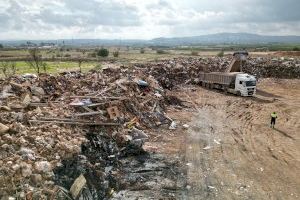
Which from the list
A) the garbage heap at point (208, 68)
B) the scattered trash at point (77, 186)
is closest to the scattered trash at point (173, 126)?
the scattered trash at point (77, 186)

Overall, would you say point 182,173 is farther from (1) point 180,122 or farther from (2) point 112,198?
(1) point 180,122

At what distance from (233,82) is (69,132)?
66.4ft

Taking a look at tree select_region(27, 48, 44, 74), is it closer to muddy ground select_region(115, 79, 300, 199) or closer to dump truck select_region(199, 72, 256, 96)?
dump truck select_region(199, 72, 256, 96)

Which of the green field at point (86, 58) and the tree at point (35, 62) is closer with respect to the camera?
the tree at point (35, 62)

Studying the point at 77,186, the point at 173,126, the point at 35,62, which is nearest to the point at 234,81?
the point at 173,126

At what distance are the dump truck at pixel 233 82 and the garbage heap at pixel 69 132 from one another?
30.9ft

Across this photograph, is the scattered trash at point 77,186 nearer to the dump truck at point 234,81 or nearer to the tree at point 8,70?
the dump truck at point 234,81

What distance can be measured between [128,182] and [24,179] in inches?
167

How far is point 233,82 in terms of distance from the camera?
103 feet

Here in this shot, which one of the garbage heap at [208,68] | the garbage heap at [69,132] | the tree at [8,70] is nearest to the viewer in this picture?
the garbage heap at [69,132]

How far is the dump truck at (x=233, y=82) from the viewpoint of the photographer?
3025cm

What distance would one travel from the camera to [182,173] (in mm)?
14250

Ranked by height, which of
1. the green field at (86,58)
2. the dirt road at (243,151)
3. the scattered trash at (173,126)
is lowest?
the green field at (86,58)

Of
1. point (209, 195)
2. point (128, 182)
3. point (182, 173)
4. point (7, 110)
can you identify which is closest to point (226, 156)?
point (182, 173)
